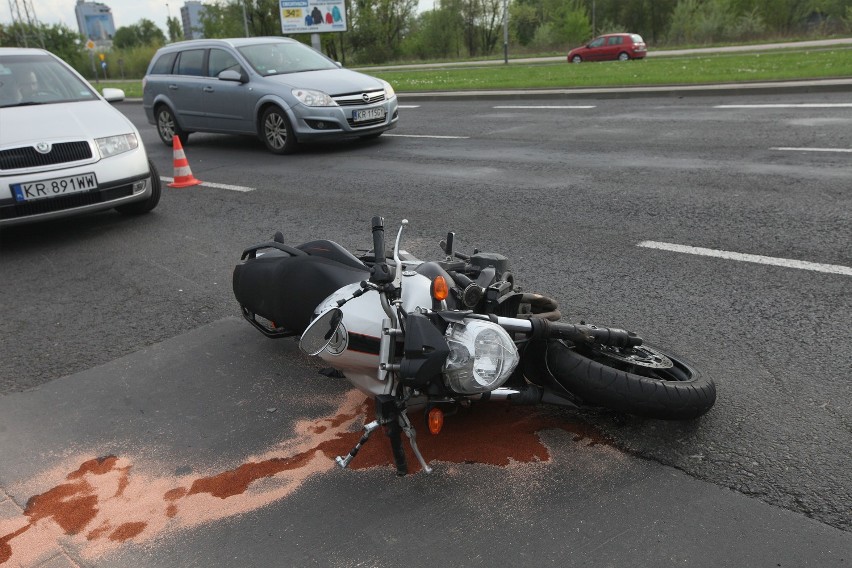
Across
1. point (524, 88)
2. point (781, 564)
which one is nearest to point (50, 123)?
point (781, 564)

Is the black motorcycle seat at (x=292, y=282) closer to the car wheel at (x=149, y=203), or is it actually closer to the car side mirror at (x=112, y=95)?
the car wheel at (x=149, y=203)

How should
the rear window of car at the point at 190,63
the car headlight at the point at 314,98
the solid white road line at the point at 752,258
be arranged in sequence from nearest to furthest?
the solid white road line at the point at 752,258
the car headlight at the point at 314,98
the rear window of car at the point at 190,63

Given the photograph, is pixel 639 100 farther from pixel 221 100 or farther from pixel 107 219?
pixel 107 219

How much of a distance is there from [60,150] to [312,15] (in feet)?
107

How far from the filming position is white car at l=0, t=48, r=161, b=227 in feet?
21.3

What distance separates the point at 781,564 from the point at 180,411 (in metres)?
2.73

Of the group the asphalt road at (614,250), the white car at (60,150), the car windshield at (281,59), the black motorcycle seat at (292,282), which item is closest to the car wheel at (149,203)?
the white car at (60,150)

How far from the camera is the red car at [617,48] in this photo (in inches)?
1423

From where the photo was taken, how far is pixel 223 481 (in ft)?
9.98

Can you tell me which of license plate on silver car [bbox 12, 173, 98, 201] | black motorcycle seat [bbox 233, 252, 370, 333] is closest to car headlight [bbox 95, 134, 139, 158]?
license plate on silver car [bbox 12, 173, 98, 201]

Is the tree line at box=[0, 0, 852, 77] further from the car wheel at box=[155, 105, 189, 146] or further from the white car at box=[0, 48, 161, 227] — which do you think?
the white car at box=[0, 48, 161, 227]

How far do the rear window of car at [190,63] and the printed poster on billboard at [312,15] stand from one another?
24.6 m

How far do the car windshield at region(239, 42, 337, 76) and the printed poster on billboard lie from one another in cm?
2544

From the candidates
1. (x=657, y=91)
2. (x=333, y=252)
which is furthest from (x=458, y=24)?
(x=333, y=252)
